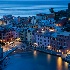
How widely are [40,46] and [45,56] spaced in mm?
1710

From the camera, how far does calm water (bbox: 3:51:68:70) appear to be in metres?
10.9

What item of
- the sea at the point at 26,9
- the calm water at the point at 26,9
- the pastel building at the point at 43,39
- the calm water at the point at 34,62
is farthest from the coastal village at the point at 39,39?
the calm water at the point at 26,9

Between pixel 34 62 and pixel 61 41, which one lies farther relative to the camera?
pixel 61 41

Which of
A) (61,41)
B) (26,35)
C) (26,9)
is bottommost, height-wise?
(61,41)

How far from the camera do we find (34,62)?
38.4ft

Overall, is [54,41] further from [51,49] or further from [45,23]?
[45,23]

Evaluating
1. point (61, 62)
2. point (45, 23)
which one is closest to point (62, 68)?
point (61, 62)

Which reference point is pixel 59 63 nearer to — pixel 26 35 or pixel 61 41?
pixel 61 41

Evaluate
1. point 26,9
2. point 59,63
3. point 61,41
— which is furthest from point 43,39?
point 26,9

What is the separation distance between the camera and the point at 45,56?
12.6 metres

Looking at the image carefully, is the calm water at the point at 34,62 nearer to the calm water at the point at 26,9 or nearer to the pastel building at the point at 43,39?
the pastel building at the point at 43,39

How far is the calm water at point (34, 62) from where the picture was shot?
10945 mm

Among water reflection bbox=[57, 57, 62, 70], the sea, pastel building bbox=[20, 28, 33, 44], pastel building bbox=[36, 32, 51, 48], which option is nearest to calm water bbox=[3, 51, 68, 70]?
water reflection bbox=[57, 57, 62, 70]

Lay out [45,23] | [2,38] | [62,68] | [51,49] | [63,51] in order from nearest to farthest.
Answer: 1. [62,68]
2. [63,51]
3. [51,49]
4. [2,38]
5. [45,23]
